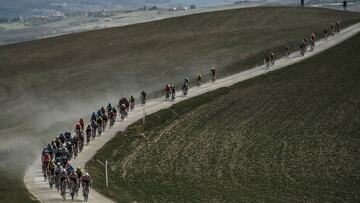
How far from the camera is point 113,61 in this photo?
84438 millimetres

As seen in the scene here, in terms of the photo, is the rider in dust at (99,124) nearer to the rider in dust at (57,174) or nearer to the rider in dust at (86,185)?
the rider in dust at (57,174)

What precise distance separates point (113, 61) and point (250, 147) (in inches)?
1759

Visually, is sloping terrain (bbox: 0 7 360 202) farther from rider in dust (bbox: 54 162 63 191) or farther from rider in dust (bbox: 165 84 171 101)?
rider in dust (bbox: 165 84 171 101)

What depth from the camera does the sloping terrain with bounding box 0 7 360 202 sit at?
55.2 m

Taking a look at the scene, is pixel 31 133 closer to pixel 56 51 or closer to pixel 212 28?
pixel 56 51

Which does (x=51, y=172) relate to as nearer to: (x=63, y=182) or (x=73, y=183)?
(x=63, y=182)

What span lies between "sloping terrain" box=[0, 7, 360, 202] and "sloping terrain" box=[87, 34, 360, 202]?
606 centimetres

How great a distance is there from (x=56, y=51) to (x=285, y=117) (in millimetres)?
54878

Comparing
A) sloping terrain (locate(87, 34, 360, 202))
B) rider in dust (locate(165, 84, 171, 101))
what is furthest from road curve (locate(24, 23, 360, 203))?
sloping terrain (locate(87, 34, 360, 202))

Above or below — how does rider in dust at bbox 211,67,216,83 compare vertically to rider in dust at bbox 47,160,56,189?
below

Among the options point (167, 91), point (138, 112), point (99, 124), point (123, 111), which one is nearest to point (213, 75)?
point (167, 91)

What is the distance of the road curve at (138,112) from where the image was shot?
32.3 meters

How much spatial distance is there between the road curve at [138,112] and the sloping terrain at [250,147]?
822 mm

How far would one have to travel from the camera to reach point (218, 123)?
48844 mm
